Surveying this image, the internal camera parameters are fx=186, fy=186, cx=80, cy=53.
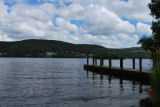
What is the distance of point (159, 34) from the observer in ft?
82.1

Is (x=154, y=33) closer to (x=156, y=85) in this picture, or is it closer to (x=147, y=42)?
(x=147, y=42)

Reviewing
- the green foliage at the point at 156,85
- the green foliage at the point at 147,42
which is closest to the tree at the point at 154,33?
the green foliage at the point at 147,42

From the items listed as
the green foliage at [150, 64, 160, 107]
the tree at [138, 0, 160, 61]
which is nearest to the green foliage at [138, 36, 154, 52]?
the tree at [138, 0, 160, 61]

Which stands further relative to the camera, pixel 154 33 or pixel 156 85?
pixel 154 33

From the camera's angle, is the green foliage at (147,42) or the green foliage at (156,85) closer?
the green foliage at (156,85)

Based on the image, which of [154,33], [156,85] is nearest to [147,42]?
[154,33]

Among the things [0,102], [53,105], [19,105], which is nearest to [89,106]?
[53,105]

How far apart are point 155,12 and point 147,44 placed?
14.7ft

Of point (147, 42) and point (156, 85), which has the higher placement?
point (147, 42)

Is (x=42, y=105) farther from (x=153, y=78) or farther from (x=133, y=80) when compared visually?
(x=133, y=80)

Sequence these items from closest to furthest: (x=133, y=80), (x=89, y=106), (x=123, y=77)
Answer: (x=89, y=106) < (x=133, y=80) < (x=123, y=77)

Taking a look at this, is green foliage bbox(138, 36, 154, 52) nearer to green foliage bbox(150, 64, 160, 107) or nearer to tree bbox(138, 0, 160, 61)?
tree bbox(138, 0, 160, 61)

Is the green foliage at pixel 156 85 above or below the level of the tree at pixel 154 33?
below

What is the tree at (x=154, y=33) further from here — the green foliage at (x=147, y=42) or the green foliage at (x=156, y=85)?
the green foliage at (x=156, y=85)
